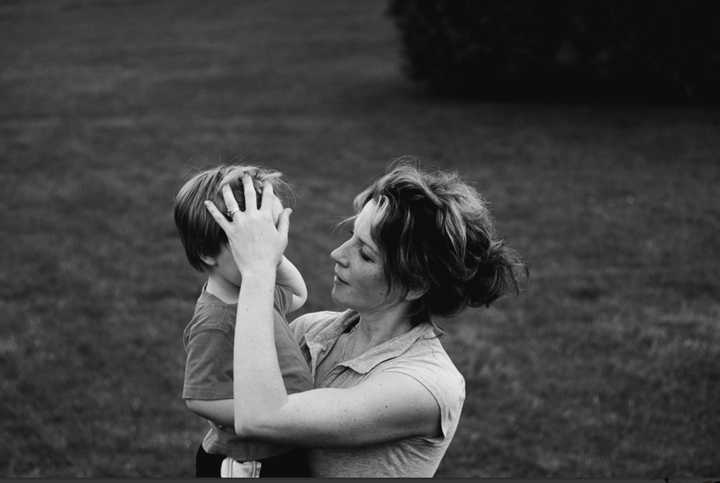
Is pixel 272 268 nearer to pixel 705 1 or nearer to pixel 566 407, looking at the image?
pixel 566 407

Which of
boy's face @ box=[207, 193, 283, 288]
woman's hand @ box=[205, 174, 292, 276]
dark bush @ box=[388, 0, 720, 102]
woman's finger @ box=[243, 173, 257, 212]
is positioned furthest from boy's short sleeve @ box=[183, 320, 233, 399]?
dark bush @ box=[388, 0, 720, 102]

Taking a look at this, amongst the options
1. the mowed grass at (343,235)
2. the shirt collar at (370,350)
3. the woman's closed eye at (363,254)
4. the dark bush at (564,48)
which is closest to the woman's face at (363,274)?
the woman's closed eye at (363,254)

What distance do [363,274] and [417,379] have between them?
38 centimetres

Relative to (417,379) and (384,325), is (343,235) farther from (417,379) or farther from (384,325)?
(417,379)

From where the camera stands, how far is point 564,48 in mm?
12406

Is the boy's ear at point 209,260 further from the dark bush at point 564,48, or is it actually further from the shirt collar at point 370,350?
the dark bush at point 564,48

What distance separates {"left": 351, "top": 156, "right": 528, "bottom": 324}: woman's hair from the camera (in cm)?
225

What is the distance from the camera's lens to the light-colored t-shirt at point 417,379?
2.15 meters

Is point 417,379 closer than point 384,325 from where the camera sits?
Yes

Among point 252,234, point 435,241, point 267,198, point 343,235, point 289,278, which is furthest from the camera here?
point 343,235

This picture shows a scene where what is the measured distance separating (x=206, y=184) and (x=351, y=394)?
0.81 m

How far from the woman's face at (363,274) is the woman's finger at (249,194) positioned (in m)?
0.35

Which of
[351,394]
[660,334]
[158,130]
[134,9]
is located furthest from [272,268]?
[134,9]

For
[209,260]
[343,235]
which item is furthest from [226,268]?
[343,235]
